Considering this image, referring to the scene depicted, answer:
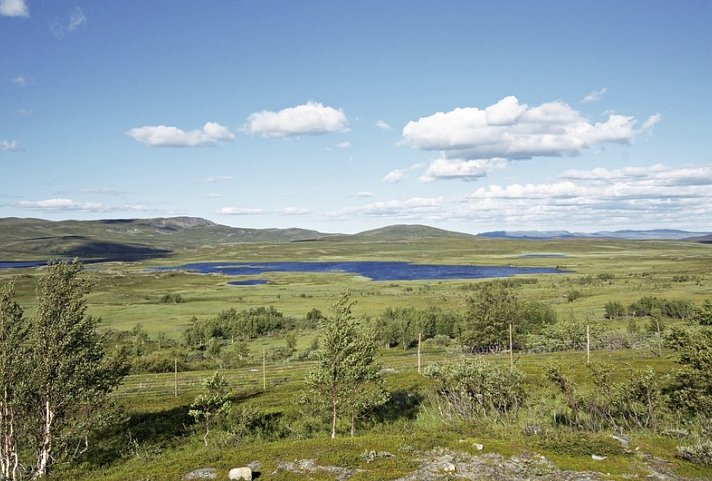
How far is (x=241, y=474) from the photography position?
19.2m

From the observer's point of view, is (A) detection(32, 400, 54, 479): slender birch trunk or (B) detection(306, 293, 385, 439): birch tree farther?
(B) detection(306, 293, 385, 439): birch tree

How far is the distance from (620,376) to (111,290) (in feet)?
554

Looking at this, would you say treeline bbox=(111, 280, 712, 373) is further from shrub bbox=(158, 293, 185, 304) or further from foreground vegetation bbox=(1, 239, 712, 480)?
shrub bbox=(158, 293, 185, 304)

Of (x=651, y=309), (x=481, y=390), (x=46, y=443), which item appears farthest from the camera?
(x=651, y=309)

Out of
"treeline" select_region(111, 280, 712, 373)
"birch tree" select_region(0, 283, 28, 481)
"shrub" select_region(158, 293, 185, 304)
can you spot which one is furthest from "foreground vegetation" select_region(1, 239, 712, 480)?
"shrub" select_region(158, 293, 185, 304)

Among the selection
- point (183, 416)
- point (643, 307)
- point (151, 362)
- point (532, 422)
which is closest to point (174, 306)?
point (151, 362)

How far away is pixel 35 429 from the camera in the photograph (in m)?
24.6

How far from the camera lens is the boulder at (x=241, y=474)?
750 inches

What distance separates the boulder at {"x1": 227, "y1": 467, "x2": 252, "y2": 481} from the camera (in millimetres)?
19062

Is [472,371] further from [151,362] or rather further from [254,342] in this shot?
[254,342]

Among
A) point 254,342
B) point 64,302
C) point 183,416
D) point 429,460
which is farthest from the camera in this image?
point 254,342

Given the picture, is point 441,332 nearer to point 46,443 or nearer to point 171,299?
point 46,443

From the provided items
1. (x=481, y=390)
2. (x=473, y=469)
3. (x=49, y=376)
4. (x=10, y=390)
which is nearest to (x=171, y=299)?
(x=49, y=376)

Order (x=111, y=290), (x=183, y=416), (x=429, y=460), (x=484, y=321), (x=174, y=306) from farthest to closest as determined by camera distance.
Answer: (x=111, y=290)
(x=174, y=306)
(x=484, y=321)
(x=183, y=416)
(x=429, y=460)
